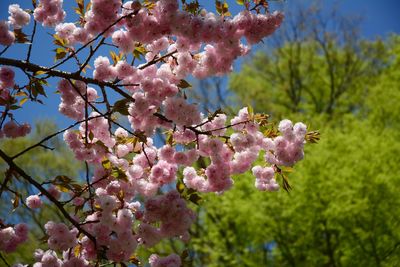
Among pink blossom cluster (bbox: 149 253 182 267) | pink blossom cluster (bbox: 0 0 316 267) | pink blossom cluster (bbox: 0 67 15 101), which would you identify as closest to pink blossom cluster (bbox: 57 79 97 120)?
pink blossom cluster (bbox: 0 0 316 267)

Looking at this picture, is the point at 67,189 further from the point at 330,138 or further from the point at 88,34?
the point at 330,138

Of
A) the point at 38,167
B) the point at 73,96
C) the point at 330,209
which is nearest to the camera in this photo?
the point at 73,96

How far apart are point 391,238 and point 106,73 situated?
25.1 feet

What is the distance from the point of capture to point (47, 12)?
154 inches

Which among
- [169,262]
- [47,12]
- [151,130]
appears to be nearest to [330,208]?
[169,262]

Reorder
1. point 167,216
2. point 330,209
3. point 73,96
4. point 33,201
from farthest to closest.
→ 1. point 330,209
2. point 33,201
3. point 73,96
4. point 167,216

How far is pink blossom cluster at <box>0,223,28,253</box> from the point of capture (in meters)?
4.05

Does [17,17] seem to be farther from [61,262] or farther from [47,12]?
[61,262]

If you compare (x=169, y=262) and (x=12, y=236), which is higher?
(x=12, y=236)

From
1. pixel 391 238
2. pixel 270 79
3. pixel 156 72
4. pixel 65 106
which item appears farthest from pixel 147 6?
pixel 270 79

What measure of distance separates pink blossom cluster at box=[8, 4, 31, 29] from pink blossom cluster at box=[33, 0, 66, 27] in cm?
15

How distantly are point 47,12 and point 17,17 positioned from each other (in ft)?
0.96

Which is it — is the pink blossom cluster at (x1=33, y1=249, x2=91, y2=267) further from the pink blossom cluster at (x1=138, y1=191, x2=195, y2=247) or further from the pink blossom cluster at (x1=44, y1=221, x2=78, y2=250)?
the pink blossom cluster at (x1=138, y1=191, x2=195, y2=247)

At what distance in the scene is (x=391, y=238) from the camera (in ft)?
28.9
